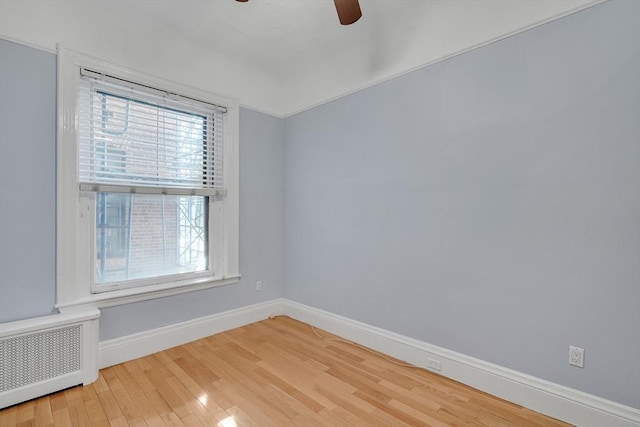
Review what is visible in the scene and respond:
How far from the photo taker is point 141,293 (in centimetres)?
246

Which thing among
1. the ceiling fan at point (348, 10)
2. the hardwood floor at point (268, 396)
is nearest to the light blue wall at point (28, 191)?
the hardwood floor at point (268, 396)

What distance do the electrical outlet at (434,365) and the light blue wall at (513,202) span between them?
0.15 m

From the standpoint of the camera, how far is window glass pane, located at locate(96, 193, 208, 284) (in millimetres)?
2379

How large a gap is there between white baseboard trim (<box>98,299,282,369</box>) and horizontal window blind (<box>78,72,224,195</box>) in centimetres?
123

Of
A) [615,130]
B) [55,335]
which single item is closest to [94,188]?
[55,335]

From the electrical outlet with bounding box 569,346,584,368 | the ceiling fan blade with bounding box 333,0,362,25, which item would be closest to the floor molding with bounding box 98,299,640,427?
the electrical outlet with bounding box 569,346,584,368

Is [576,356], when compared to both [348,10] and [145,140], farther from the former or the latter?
[145,140]

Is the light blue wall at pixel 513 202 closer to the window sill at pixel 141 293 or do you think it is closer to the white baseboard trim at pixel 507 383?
the white baseboard trim at pixel 507 383

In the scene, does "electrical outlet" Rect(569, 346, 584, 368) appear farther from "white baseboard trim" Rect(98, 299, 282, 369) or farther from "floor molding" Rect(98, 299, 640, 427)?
"white baseboard trim" Rect(98, 299, 282, 369)

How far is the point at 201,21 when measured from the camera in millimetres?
2482

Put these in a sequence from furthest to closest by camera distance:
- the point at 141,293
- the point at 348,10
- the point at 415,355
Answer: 1. the point at 141,293
2. the point at 415,355
3. the point at 348,10

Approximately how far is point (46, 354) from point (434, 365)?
105 inches

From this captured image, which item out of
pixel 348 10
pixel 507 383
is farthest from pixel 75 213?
pixel 507 383

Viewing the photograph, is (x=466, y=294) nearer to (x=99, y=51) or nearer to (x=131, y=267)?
(x=131, y=267)
